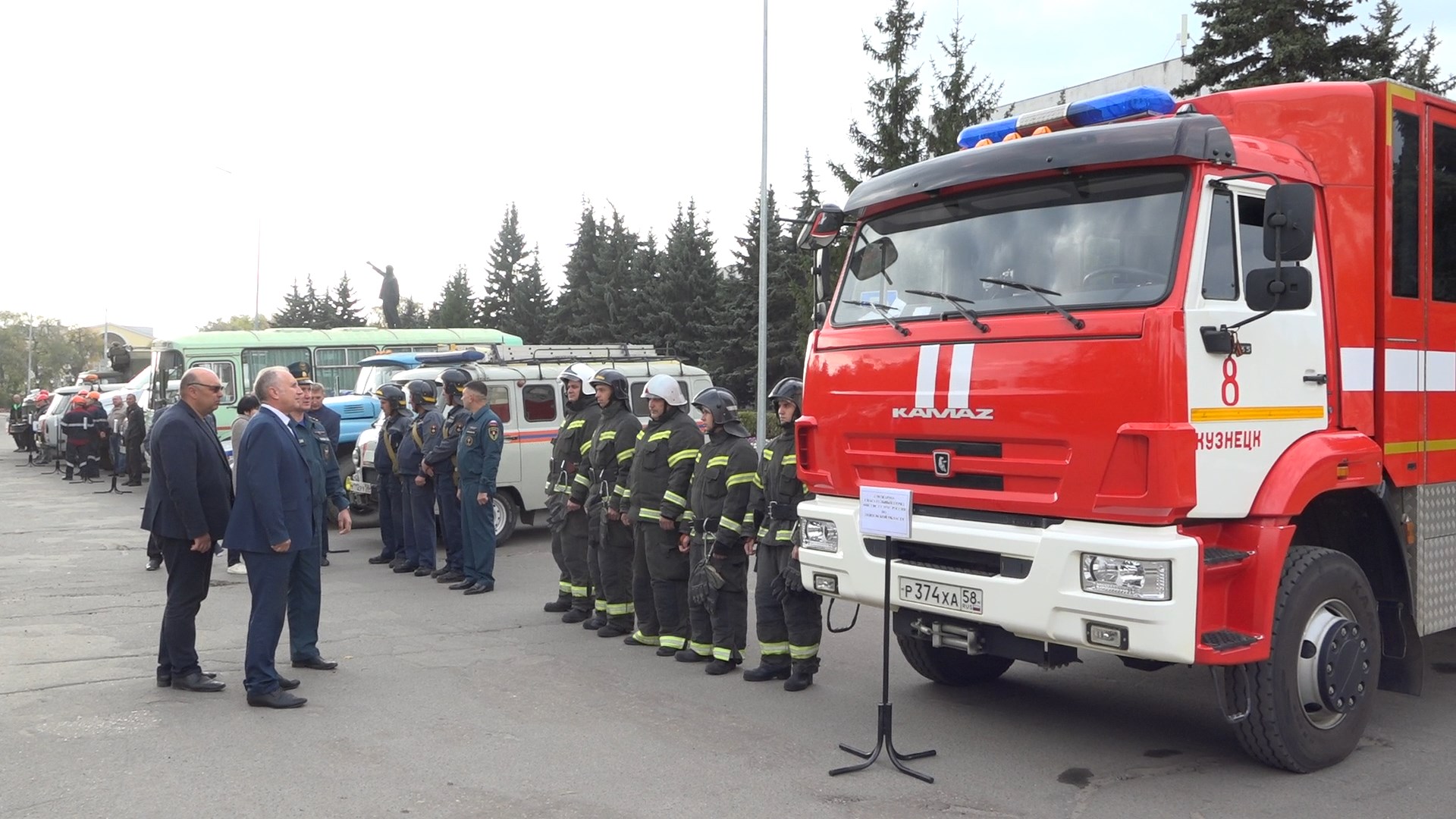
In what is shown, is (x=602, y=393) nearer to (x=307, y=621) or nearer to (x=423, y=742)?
(x=307, y=621)

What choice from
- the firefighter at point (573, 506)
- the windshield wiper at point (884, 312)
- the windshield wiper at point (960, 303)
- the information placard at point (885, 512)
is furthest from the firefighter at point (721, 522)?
the windshield wiper at point (960, 303)

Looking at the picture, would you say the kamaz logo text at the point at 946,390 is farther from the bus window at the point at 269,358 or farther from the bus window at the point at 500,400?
the bus window at the point at 269,358

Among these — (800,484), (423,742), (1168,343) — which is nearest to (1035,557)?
(1168,343)

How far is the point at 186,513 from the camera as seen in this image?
7141mm

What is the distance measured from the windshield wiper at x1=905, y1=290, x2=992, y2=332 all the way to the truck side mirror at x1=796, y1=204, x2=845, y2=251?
796 millimetres

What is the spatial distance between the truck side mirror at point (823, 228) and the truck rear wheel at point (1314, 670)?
9.64ft

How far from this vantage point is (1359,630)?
5855 mm

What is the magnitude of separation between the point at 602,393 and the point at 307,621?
2855 mm

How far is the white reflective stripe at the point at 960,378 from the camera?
221 inches

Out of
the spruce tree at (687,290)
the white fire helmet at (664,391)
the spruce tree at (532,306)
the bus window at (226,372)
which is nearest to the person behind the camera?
the white fire helmet at (664,391)

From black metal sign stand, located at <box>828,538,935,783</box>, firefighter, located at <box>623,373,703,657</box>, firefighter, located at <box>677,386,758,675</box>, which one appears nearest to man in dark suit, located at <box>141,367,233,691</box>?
firefighter, located at <box>623,373,703,657</box>

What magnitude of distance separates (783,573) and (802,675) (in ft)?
2.19

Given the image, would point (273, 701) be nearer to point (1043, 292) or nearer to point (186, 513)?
point (186, 513)

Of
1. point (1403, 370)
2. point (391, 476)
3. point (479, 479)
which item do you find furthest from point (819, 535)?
point (391, 476)
